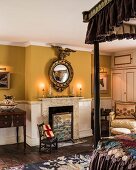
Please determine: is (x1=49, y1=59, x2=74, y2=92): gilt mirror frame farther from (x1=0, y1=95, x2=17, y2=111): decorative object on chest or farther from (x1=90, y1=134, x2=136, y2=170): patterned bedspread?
(x1=90, y1=134, x2=136, y2=170): patterned bedspread

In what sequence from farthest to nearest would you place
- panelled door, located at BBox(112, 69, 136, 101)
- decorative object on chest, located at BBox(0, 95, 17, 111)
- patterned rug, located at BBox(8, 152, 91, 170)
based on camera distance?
panelled door, located at BBox(112, 69, 136, 101) < decorative object on chest, located at BBox(0, 95, 17, 111) < patterned rug, located at BBox(8, 152, 91, 170)

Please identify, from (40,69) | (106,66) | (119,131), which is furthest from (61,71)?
(119,131)

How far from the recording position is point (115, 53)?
719 cm

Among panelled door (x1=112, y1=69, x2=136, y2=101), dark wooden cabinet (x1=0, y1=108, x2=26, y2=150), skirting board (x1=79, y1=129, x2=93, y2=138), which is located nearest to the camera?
dark wooden cabinet (x1=0, y1=108, x2=26, y2=150)

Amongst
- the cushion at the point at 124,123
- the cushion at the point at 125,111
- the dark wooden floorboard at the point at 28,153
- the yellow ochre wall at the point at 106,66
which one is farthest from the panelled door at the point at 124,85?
the dark wooden floorboard at the point at 28,153

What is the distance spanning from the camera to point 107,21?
2467 mm

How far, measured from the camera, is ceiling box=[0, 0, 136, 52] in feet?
9.75

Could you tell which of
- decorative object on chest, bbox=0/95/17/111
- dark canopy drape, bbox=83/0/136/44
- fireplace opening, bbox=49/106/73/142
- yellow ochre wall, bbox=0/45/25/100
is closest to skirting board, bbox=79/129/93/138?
fireplace opening, bbox=49/106/73/142

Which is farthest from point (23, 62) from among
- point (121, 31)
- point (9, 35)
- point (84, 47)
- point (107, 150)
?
point (107, 150)

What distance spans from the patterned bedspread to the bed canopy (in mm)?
318

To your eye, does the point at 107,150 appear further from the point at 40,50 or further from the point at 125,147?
the point at 40,50

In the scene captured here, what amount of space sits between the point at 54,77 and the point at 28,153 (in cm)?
200

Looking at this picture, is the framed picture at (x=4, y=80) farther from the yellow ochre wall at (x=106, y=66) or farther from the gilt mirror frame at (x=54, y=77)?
the yellow ochre wall at (x=106, y=66)

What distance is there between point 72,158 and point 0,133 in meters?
2.02
